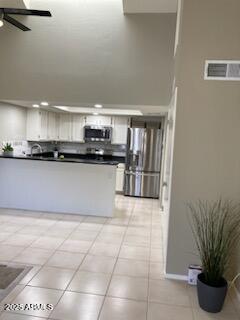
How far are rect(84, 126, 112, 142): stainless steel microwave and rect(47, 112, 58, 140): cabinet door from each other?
34.4 inches

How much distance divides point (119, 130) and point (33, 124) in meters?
2.17

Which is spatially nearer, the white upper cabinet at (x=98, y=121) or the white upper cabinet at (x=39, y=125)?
the white upper cabinet at (x=39, y=125)

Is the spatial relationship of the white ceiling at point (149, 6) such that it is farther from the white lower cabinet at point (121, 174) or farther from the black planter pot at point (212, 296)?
the black planter pot at point (212, 296)

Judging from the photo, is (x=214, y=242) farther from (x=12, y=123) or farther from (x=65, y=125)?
(x=65, y=125)

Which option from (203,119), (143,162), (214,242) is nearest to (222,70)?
(203,119)

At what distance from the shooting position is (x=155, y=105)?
463 cm

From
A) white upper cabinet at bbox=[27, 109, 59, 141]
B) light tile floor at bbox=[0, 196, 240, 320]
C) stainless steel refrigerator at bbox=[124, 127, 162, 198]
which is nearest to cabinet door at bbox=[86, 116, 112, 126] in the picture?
stainless steel refrigerator at bbox=[124, 127, 162, 198]

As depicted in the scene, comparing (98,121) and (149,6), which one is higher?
(149,6)

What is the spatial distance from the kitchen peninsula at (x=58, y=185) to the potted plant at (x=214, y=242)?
234 centimetres

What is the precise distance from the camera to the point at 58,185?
504 centimetres

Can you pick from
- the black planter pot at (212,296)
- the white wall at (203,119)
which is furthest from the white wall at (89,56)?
the black planter pot at (212,296)

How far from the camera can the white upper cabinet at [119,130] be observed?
702cm

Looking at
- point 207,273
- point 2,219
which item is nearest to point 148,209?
point 2,219

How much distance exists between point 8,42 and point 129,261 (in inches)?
164
